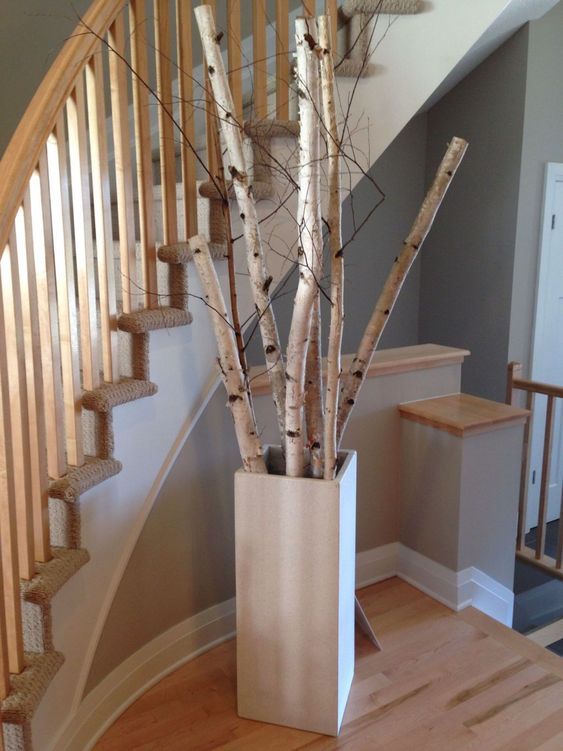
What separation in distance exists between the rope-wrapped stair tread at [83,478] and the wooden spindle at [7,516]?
0.18 meters

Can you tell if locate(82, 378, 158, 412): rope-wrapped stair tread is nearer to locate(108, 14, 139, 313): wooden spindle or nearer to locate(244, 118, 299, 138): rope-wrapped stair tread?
locate(108, 14, 139, 313): wooden spindle

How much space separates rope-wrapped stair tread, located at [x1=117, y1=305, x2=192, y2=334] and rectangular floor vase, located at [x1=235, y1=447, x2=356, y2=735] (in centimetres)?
46

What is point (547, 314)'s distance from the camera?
→ 3705 mm

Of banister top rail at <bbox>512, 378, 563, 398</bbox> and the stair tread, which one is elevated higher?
the stair tread

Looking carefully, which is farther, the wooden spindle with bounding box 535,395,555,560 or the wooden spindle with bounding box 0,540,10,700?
the wooden spindle with bounding box 535,395,555,560

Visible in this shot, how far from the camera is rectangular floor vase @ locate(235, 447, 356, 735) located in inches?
65.4

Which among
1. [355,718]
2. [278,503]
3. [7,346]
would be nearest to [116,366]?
[7,346]

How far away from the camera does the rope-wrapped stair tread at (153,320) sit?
171 cm

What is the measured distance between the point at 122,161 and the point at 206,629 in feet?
4.96

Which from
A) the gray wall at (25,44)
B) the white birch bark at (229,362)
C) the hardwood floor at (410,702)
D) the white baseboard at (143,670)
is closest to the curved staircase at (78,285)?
the white baseboard at (143,670)

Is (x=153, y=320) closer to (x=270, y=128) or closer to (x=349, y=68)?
(x=270, y=128)

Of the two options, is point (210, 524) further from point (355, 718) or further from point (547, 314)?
point (547, 314)

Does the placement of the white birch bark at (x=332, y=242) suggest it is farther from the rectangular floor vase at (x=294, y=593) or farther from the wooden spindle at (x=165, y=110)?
the wooden spindle at (x=165, y=110)

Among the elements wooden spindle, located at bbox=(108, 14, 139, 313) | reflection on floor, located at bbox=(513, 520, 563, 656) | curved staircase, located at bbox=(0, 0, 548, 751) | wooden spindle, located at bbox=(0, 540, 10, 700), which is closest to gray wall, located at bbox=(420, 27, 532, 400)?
reflection on floor, located at bbox=(513, 520, 563, 656)
